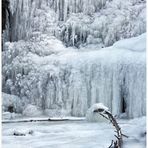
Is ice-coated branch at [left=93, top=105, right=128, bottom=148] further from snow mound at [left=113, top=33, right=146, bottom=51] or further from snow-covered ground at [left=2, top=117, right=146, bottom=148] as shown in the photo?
snow mound at [left=113, top=33, right=146, bottom=51]

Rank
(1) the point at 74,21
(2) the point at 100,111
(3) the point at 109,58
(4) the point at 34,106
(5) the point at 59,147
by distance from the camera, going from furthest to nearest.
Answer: (1) the point at 74,21, (3) the point at 109,58, (4) the point at 34,106, (2) the point at 100,111, (5) the point at 59,147

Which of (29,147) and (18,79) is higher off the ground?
(18,79)

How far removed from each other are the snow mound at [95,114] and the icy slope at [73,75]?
2.1 inches

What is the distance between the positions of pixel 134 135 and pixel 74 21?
4.00 ft

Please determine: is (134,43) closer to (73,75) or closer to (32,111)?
(73,75)

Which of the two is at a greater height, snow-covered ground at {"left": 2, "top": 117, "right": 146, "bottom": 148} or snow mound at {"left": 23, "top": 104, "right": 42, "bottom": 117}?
snow mound at {"left": 23, "top": 104, "right": 42, "bottom": 117}

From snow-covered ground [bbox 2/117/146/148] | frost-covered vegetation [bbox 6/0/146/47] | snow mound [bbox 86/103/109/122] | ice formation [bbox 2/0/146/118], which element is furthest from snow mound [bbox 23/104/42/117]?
frost-covered vegetation [bbox 6/0/146/47]

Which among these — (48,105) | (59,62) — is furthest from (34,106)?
(59,62)

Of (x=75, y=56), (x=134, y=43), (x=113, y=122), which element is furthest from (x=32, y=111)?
(x=134, y=43)

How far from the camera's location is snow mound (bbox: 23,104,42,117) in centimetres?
322

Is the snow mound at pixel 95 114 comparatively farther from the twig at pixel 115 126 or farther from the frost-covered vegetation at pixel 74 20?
the frost-covered vegetation at pixel 74 20

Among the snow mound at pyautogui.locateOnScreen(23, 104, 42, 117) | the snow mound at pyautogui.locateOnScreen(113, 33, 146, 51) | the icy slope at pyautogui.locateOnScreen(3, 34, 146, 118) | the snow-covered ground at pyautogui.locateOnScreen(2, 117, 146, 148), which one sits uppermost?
the snow mound at pyautogui.locateOnScreen(113, 33, 146, 51)

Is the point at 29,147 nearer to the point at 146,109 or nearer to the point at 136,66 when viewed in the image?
the point at 146,109

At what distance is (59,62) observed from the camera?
3.51m
